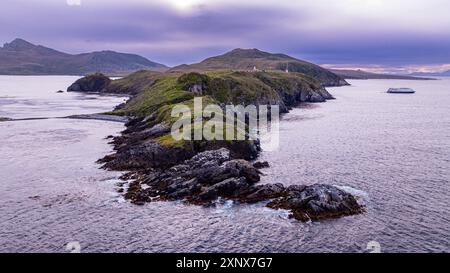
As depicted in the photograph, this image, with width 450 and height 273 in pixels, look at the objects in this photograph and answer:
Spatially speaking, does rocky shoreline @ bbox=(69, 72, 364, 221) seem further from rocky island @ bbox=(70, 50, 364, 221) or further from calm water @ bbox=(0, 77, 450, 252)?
calm water @ bbox=(0, 77, 450, 252)

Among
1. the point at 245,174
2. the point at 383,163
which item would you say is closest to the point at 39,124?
the point at 245,174

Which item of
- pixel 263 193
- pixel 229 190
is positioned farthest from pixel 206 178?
pixel 263 193

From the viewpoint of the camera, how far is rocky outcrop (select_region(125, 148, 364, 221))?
2149 inches

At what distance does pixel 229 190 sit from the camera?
62688 mm

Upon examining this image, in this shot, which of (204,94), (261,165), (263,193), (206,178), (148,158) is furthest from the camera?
(204,94)

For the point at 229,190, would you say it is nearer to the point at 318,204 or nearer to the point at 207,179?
the point at 207,179

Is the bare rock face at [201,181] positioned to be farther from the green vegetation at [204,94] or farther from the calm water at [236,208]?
the green vegetation at [204,94]

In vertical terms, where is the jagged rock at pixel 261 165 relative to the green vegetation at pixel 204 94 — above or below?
below

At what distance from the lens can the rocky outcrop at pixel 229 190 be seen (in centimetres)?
5459

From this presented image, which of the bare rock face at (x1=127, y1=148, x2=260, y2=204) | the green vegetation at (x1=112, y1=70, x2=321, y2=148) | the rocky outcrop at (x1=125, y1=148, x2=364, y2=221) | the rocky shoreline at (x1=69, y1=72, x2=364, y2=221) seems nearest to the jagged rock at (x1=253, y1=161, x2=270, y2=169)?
the rocky shoreline at (x1=69, y1=72, x2=364, y2=221)

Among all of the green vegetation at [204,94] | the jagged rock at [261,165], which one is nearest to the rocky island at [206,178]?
the jagged rock at [261,165]

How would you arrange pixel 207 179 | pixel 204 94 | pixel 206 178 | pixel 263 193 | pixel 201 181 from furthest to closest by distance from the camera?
pixel 204 94
pixel 206 178
pixel 207 179
pixel 201 181
pixel 263 193

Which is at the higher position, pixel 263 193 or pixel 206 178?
pixel 206 178
